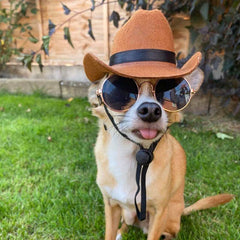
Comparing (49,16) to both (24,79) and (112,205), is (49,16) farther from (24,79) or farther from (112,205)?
(112,205)

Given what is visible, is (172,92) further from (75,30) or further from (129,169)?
(75,30)

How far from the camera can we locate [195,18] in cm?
332

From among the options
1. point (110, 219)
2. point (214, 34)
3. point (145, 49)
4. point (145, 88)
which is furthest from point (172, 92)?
point (214, 34)

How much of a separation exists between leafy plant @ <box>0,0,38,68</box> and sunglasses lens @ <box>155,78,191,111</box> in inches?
168

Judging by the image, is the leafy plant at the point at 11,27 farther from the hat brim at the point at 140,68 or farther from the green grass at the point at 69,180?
the hat brim at the point at 140,68

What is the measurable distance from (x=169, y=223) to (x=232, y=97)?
2224 millimetres

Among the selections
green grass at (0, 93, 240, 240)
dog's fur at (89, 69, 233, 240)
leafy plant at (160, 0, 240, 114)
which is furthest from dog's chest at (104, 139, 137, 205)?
leafy plant at (160, 0, 240, 114)

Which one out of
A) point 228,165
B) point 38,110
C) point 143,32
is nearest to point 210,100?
point 228,165

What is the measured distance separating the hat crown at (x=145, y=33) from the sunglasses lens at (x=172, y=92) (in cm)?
16

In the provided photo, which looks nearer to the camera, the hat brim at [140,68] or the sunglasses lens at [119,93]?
the hat brim at [140,68]

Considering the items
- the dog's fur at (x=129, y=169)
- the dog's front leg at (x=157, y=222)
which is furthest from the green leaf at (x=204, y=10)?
the dog's front leg at (x=157, y=222)

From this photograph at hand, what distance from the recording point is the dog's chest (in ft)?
4.54

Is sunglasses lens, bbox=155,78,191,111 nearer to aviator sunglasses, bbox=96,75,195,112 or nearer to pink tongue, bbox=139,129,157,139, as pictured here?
aviator sunglasses, bbox=96,75,195,112

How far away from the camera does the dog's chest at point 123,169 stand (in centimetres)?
138
